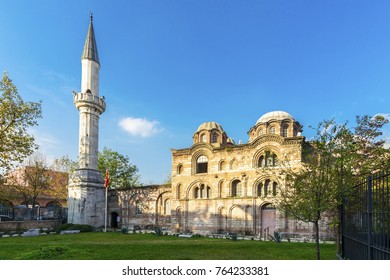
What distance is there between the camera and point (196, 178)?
1192 inches

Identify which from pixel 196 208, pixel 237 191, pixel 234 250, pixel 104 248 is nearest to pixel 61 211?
pixel 196 208

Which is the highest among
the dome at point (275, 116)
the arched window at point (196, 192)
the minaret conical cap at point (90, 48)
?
the minaret conical cap at point (90, 48)

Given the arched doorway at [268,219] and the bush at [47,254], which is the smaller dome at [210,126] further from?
the bush at [47,254]

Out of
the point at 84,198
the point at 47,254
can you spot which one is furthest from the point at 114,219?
the point at 47,254

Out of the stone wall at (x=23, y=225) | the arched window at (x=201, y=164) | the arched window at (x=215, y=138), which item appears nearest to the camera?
the stone wall at (x=23, y=225)

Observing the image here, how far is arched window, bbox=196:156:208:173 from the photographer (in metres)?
30.5

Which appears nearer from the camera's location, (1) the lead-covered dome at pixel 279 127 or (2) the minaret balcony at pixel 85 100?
(1) the lead-covered dome at pixel 279 127

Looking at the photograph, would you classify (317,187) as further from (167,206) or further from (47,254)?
(167,206)

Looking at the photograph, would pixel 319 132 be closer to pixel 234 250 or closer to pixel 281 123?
pixel 234 250

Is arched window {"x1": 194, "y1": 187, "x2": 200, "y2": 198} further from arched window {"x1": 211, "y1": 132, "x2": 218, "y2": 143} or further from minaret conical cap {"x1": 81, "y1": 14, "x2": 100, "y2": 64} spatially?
minaret conical cap {"x1": 81, "y1": 14, "x2": 100, "y2": 64}

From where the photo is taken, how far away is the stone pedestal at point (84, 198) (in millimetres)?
31688

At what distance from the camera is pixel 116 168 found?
145ft

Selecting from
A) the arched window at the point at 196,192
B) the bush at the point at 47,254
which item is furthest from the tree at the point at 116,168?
the bush at the point at 47,254

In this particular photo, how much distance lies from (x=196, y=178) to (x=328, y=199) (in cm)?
1972
